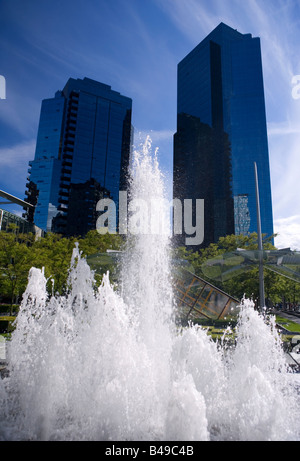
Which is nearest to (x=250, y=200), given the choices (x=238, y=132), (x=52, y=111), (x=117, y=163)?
(x=238, y=132)

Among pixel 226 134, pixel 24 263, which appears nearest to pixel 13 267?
pixel 24 263

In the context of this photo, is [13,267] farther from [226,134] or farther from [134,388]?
[226,134]

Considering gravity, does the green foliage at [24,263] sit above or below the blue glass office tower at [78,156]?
below

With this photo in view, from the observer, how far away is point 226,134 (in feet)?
315

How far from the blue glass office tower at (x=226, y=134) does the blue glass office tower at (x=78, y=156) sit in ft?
77.6

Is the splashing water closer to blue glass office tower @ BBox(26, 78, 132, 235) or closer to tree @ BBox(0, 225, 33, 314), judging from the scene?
tree @ BBox(0, 225, 33, 314)

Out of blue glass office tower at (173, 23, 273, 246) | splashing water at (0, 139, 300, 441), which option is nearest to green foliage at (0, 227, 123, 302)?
splashing water at (0, 139, 300, 441)

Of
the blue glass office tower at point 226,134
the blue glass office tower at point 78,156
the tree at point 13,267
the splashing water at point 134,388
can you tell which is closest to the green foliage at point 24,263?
the tree at point 13,267

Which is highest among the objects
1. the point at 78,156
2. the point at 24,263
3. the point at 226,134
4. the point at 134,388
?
the point at 226,134

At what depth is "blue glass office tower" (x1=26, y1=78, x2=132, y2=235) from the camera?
83938mm

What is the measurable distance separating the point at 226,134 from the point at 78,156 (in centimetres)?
4694

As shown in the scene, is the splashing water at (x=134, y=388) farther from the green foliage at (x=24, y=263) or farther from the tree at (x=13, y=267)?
the tree at (x=13, y=267)

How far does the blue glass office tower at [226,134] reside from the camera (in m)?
90.6
